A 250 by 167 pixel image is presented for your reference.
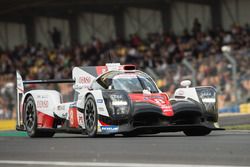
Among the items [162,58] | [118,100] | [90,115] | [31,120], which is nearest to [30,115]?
[31,120]

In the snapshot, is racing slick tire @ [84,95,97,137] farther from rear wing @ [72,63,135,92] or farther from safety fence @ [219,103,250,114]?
safety fence @ [219,103,250,114]

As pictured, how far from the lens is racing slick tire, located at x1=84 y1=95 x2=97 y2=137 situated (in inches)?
510

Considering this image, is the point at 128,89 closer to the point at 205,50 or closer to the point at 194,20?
the point at 205,50

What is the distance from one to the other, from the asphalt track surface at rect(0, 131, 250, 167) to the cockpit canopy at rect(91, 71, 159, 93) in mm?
2071

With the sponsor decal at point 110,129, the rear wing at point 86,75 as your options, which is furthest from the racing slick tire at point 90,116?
the rear wing at point 86,75

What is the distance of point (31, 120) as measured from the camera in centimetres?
1514

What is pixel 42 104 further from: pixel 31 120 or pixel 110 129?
pixel 110 129

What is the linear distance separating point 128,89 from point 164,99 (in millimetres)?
757

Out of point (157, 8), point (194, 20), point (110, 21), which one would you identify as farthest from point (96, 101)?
point (110, 21)

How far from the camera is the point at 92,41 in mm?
40031

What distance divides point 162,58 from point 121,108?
18.3 metres

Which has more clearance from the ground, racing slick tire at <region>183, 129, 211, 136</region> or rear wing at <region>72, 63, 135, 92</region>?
rear wing at <region>72, 63, 135, 92</region>

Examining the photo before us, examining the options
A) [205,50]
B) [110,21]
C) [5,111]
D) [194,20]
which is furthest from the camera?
[110,21]

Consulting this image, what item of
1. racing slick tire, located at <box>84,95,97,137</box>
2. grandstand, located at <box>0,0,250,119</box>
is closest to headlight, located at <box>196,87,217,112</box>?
racing slick tire, located at <box>84,95,97,137</box>
